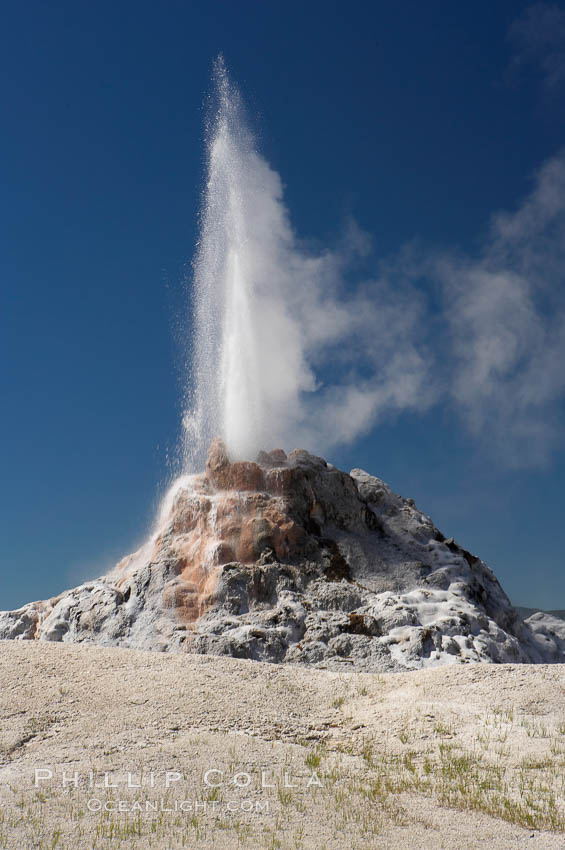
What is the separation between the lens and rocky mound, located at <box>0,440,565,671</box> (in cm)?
1708

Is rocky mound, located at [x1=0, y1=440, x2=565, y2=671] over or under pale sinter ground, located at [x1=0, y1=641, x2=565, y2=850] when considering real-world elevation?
over

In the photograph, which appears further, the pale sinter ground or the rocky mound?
the rocky mound

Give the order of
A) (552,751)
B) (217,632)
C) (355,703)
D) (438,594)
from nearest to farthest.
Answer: (552,751) < (355,703) < (217,632) < (438,594)

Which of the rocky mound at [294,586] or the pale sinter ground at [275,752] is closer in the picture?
the pale sinter ground at [275,752]

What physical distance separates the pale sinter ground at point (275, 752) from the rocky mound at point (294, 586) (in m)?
3.44

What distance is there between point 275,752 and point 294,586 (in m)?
9.26

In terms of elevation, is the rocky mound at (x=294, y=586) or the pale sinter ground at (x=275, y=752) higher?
the rocky mound at (x=294, y=586)

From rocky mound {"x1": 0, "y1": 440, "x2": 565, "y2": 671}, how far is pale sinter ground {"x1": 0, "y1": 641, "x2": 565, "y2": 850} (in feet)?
11.3

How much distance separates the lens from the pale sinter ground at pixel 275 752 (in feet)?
23.9

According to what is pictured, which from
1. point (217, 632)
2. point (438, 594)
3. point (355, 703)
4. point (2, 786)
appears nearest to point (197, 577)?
point (217, 632)

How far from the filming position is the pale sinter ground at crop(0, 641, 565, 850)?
286 inches

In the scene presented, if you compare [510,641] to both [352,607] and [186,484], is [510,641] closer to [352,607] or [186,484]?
[352,607]

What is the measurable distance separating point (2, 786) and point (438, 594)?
13.4 m

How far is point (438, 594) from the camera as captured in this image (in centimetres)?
1944
